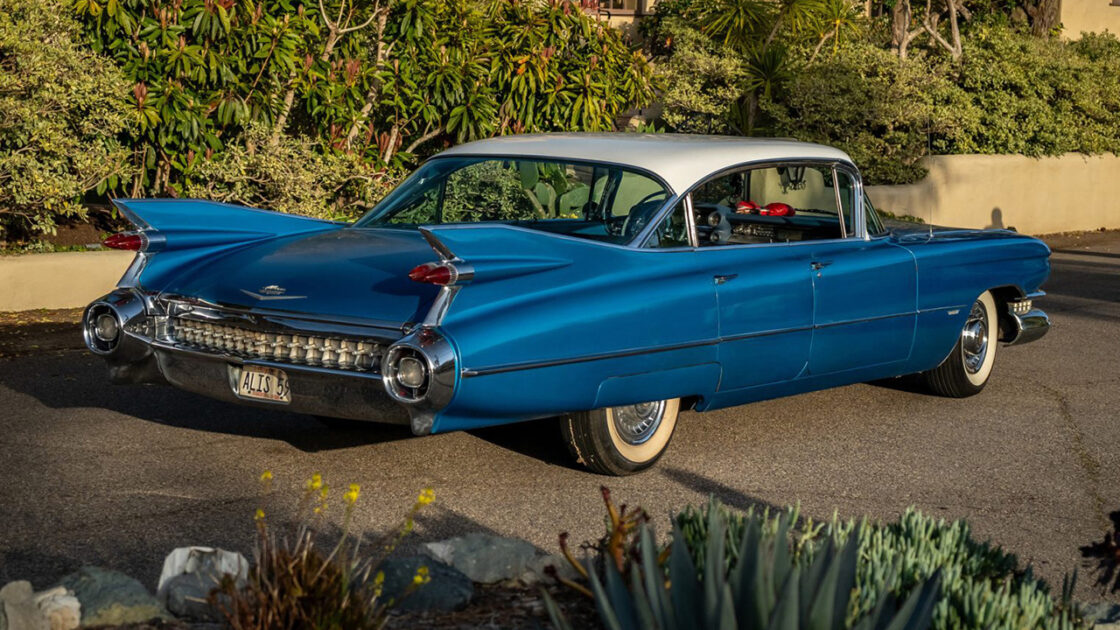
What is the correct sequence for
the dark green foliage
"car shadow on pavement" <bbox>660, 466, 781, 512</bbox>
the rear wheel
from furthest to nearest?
the dark green foliage → the rear wheel → "car shadow on pavement" <bbox>660, 466, 781, 512</bbox>

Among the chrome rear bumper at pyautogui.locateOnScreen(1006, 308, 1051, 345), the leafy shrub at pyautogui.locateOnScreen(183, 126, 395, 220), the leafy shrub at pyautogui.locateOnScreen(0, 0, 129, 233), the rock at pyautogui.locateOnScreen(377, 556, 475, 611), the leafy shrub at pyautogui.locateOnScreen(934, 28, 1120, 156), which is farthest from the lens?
the leafy shrub at pyautogui.locateOnScreen(934, 28, 1120, 156)

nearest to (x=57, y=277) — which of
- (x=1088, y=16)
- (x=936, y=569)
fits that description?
(x=936, y=569)

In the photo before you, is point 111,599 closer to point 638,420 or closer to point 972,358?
point 638,420

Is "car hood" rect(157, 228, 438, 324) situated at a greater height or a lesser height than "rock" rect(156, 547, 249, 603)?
greater

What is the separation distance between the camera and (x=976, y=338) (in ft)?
27.7

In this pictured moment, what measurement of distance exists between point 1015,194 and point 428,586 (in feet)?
54.9

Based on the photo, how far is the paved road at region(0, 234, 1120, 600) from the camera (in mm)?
5516

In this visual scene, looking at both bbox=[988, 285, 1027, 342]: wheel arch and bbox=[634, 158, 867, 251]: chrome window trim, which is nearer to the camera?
bbox=[634, 158, 867, 251]: chrome window trim

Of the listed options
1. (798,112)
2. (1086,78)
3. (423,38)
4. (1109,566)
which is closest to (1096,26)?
(1086,78)

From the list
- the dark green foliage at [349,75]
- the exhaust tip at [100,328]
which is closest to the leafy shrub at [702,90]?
the dark green foliage at [349,75]

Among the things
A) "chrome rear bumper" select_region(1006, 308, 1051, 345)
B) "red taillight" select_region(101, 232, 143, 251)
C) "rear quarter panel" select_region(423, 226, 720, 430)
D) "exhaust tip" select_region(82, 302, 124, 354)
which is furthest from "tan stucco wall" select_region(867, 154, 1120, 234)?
"exhaust tip" select_region(82, 302, 124, 354)

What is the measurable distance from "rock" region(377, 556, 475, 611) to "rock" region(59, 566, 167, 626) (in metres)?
0.65

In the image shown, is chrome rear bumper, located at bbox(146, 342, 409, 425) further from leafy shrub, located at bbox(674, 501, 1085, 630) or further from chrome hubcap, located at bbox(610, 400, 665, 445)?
leafy shrub, located at bbox(674, 501, 1085, 630)

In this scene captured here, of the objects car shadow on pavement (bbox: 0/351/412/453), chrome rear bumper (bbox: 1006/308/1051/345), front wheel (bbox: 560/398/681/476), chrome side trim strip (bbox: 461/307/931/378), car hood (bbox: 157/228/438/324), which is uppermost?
car hood (bbox: 157/228/438/324)
